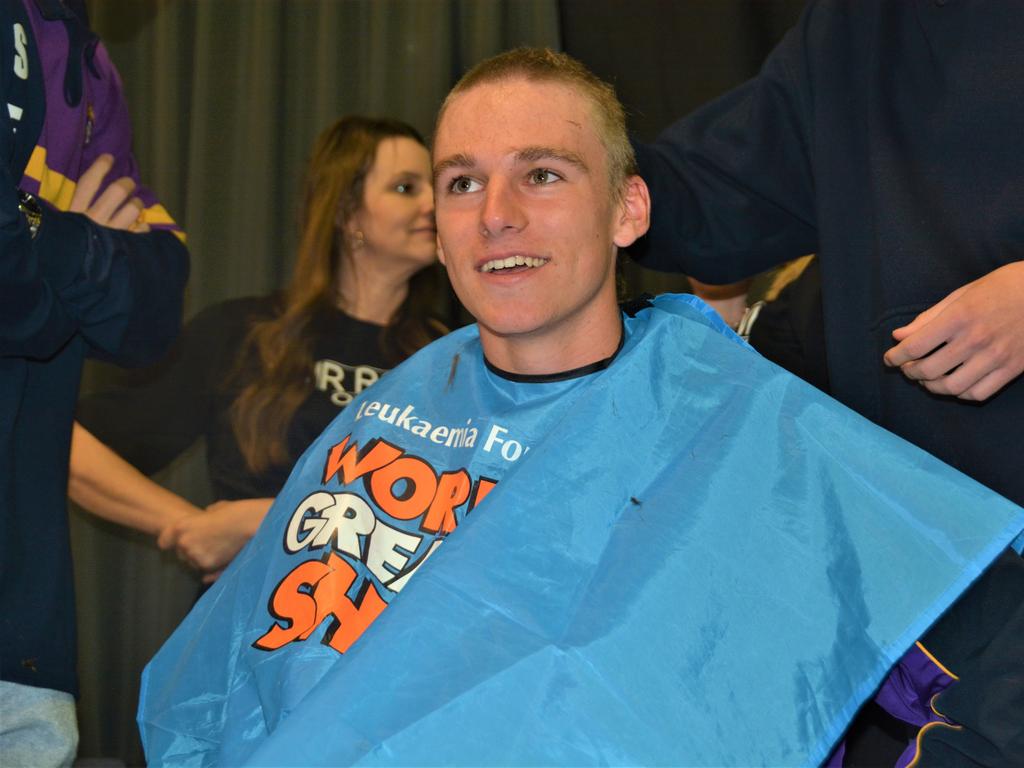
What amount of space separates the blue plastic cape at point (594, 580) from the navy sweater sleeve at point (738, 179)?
0.33m

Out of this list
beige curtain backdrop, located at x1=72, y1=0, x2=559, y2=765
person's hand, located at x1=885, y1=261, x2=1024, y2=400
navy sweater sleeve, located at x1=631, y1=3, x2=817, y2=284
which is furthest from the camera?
beige curtain backdrop, located at x1=72, y1=0, x2=559, y2=765

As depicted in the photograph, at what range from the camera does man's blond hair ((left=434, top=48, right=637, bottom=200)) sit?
1.50 metres

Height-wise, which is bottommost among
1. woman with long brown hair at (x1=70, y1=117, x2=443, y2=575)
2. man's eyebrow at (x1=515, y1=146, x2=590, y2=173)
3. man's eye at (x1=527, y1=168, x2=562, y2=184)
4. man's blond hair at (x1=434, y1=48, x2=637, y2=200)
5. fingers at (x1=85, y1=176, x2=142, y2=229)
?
woman with long brown hair at (x1=70, y1=117, x2=443, y2=575)

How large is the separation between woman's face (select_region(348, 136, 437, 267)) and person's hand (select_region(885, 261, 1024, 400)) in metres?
1.49

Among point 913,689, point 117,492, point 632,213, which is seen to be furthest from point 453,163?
point 117,492

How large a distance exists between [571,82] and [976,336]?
0.62 meters

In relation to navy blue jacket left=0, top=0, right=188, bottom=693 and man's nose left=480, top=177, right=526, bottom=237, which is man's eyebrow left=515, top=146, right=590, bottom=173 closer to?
man's nose left=480, top=177, right=526, bottom=237

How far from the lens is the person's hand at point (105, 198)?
1829 mm

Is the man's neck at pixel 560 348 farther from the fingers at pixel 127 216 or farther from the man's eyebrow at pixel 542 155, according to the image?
the fingers at pixel 127 216

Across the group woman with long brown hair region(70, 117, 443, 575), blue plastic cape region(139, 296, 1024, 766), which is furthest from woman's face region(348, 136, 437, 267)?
blue plastic cape region(139, 296, 1024, 766)

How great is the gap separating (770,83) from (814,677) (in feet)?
3.44

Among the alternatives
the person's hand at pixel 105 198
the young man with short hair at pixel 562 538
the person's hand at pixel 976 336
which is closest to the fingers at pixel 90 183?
the person's hand at pixel 105 198

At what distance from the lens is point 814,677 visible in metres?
1.10

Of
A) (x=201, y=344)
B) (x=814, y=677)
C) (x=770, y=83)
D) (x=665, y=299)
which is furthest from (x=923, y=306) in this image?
(x=201, y=344)
